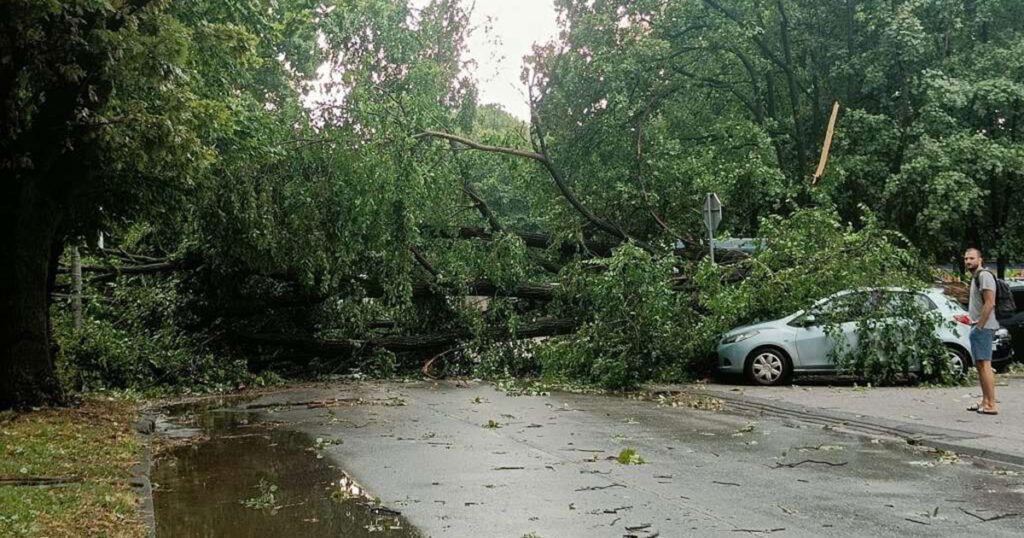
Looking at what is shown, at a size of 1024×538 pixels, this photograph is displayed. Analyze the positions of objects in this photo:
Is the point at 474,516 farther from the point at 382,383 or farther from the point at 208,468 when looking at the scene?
the point at 382,383

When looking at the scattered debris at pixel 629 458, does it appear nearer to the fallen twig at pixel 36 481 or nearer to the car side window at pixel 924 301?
the fallen twig at pixel 36 481

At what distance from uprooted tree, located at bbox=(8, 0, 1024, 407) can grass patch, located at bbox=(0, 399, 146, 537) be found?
150 cm

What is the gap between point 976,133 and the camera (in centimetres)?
1978

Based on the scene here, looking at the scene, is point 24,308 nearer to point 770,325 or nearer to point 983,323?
point 770,325

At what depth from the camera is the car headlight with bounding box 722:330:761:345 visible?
14.9 m

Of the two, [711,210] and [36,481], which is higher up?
[711,210]

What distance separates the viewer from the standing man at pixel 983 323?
33.2ft

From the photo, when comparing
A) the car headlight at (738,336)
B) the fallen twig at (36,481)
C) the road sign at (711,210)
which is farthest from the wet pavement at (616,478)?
the road sign at (711,210)

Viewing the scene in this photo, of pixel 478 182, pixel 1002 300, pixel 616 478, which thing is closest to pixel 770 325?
pixel 1002 300

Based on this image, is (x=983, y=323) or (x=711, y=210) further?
(x=711, y=210)

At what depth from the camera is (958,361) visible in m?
14.5

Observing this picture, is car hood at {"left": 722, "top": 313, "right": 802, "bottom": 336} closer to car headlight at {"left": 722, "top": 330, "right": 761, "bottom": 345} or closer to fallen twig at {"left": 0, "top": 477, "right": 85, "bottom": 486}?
car headlight at {"left": 722, "top": 330, "right": 761, "bottom": 345}

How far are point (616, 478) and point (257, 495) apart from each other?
109 inches

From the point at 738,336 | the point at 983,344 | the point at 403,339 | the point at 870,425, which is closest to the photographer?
the point at 870,425
